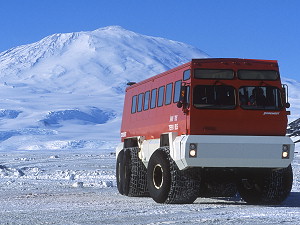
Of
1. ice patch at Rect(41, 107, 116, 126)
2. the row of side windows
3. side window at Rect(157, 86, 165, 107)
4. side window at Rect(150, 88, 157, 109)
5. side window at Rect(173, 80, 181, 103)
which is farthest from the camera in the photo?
ice patch at Rect(41, 107, 116, 126)

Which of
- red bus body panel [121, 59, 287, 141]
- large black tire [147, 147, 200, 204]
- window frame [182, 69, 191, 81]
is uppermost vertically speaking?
window frame [182, 69, 191, 81]

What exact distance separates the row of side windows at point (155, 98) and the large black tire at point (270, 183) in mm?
2160

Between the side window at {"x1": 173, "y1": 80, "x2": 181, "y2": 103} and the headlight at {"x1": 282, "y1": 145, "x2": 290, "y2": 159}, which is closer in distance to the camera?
the headlight at {"x1": 282, "y1": 145, "x2": 290, "y2": 159}

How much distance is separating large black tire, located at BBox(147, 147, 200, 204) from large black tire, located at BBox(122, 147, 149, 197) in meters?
2.74

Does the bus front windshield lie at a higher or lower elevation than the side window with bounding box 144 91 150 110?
lower

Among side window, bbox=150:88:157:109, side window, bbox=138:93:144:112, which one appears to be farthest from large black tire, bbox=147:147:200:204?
side window, bbox=138:93:144:112

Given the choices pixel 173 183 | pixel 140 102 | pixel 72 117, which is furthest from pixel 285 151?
pixel 72 117

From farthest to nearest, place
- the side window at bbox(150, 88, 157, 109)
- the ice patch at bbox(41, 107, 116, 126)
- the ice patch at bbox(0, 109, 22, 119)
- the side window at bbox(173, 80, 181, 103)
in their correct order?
the ice patch at bbox(0, 109, 22, 119) < the ice patch at bbox(41, 107, 116, 126) < the side window at bbox(150, 88, 157, 109) < the side window at bbox(173, 80, 181, 103)

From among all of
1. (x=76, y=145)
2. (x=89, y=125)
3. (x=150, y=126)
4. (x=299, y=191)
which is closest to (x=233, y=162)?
(x=150, y=126)

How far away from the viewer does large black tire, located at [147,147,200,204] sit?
1430 centimetres

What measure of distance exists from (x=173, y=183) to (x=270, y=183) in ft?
6.85

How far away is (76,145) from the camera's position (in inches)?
5566

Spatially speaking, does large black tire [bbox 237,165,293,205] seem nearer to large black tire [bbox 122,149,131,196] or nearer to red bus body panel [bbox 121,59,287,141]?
red bus body panel [bbox 121,59,287,141]

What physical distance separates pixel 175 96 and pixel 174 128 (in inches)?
27.5
